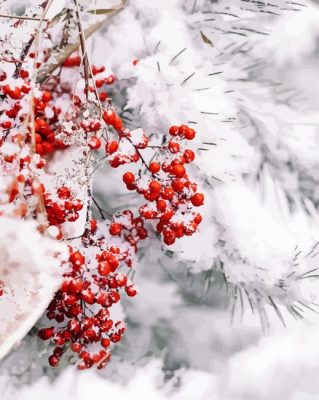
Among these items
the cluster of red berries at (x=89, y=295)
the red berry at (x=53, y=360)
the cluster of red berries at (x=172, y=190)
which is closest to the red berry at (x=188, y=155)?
the cluster of red berries at (x=172, y=190)

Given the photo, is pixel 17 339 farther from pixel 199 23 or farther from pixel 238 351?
pixel 199 23

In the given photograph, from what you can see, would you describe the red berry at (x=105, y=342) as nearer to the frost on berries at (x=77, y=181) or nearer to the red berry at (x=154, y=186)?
the frost on berries at (x=77, y=181)

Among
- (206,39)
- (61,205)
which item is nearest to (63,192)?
(61,205)

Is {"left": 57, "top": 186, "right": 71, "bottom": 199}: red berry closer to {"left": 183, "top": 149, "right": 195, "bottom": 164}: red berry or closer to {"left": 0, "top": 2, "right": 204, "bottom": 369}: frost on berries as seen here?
{"left": 0, "top": 2, "right": 204, "bottom": 369}: frost on berries

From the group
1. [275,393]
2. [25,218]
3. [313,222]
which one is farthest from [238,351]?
[25,218]

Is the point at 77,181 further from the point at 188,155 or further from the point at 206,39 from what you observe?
the point at 206,39

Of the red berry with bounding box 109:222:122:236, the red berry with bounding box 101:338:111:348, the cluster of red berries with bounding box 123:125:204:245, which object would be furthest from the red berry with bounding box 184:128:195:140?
A: the red berry with bounding box 101:338:111:348
